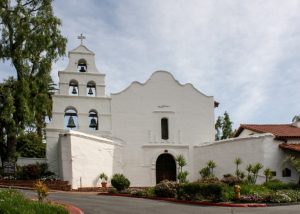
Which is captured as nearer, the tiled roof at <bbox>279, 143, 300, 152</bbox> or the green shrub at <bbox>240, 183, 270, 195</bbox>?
the green shrub at <bbox>240, 183, 270, 195</bbox>

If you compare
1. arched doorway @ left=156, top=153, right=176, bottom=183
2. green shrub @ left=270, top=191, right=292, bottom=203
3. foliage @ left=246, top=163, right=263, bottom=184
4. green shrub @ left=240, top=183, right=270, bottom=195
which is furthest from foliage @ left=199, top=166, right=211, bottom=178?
green shrub @ left=270, top=191, right=292, bottom=203

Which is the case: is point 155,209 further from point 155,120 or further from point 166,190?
point 155,120

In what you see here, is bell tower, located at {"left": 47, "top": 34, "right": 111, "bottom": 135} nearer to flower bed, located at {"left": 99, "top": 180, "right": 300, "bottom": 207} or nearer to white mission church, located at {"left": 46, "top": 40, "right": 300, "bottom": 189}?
white mission church, located at {"left": 46, "top": 40, "right": 300, "bottom": 189}

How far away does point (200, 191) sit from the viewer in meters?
21.4

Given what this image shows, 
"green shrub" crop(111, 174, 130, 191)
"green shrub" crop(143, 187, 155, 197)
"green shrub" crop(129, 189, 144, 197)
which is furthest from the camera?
"green shrub" crop(111, 174, 130, 191)

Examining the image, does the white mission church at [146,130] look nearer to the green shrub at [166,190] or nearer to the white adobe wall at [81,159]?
the white adobe wall at [81,159]

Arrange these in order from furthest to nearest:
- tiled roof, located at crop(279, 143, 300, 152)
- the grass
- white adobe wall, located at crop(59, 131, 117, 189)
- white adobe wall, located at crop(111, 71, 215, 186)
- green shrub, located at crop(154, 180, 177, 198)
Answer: white adobe wall, located at crop(111, 71, 215, 186) → tiled roof, located at crop(279, 143, 300, 152) → white adobe wall, located at crop(59, 131, 117, 189) → green shrub, located at crop(154, 180, 177, 198) → the grass

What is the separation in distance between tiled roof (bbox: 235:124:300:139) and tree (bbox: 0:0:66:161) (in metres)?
15.1

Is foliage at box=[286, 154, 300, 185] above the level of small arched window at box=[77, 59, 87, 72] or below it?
below

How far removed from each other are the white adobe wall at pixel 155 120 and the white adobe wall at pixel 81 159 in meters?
3.96

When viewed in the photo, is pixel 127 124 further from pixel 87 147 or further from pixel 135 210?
pixel 135 210

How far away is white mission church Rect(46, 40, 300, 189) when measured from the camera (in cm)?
3225

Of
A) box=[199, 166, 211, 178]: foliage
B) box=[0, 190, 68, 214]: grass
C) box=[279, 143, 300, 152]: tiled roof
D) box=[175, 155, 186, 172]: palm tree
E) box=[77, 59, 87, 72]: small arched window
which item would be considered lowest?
box=[199, 166, 211, 178]: foliage

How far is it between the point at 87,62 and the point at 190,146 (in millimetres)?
10332
